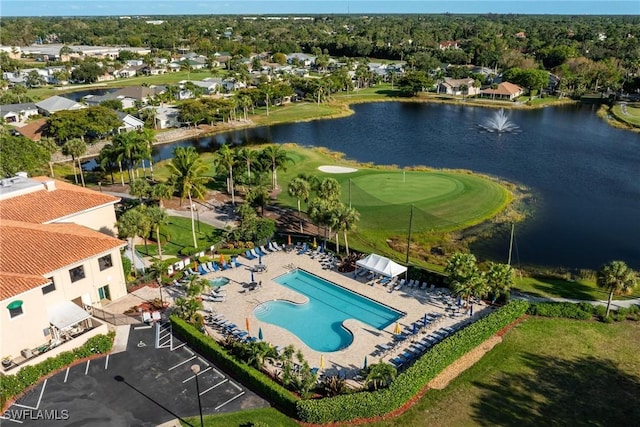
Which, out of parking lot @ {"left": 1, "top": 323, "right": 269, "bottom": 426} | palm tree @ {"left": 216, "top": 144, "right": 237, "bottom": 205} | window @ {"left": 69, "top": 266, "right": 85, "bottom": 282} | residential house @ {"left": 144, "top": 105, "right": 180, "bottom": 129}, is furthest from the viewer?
residential house @ {"left": 144, "top": 105, "right": 180, "bottom": 129}

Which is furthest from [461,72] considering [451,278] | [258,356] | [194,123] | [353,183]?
[258,356]

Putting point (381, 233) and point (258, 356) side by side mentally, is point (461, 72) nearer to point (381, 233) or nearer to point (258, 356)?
point (381, 233)

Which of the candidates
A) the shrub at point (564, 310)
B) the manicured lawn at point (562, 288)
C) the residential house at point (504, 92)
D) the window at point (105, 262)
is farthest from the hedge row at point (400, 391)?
the residential house at point (504, 92)

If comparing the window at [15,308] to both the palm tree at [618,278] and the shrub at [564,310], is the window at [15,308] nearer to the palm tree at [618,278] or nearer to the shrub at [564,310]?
the shrub at [564,310]

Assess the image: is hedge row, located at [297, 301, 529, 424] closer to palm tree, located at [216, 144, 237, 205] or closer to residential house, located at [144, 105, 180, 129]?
palm tree, located at [216, 144, 237, 205]

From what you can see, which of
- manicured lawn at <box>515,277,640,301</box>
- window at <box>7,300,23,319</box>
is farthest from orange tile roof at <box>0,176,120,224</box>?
manicured lawn at <box>515,277,640,301</box>
